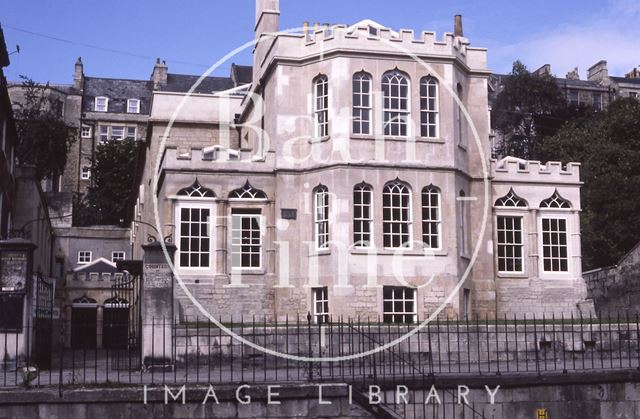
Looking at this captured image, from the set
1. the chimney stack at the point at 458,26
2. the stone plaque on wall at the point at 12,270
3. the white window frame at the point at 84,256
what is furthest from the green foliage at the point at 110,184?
the stone plaque on wall at the point at 12,270

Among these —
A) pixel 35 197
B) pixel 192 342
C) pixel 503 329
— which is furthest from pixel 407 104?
pixel 35 197

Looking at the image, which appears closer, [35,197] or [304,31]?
[304,31]

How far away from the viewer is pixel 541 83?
62.9 metres

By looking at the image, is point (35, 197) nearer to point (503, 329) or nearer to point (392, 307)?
point (392, 307)

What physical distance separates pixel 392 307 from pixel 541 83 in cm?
4009

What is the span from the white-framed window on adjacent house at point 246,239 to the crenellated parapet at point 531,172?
8.30m

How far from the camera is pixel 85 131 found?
81.7m

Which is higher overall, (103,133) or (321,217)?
(103,133)

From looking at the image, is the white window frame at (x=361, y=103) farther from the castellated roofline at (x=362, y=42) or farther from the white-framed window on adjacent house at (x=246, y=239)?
the white-framed window on adjacent house at (x=246, y=239)

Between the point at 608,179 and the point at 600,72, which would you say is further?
the point at 600,72

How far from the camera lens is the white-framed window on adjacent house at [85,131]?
8144cm

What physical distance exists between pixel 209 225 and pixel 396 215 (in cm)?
592

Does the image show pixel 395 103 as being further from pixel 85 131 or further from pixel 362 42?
pixel 85 131

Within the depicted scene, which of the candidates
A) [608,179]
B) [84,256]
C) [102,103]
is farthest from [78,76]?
[608,179]
